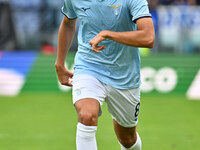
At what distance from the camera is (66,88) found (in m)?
11.7

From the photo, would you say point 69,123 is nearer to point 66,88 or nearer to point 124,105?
point 66,88

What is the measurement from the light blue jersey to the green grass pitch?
2181 mm

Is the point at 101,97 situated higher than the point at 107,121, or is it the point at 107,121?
the point at 101,97

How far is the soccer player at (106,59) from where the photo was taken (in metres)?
4.55

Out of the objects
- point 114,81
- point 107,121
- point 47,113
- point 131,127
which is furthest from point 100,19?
point 47,113

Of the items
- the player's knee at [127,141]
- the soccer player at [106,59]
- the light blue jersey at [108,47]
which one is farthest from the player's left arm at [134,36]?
the player's knee at [127,141]

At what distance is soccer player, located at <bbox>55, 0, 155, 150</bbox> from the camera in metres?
4.55

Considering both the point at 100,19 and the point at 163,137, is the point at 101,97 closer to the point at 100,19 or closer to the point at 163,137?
the point at 100,19

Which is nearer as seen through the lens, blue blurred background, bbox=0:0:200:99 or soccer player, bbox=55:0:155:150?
soccer player, bbox=55:0:155:150

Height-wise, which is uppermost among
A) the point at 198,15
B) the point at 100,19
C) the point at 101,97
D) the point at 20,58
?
the point at 100,19

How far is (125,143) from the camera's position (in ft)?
18.1

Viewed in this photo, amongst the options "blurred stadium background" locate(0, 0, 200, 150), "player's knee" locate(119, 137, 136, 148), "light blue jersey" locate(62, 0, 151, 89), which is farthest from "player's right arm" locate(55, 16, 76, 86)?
"blurred stadium background" locate(0, 0, 200, 150)

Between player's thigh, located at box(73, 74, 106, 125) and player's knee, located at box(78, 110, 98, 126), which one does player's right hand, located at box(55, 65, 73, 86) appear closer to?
player's thigh, located at box(73, 74, 106, 125)

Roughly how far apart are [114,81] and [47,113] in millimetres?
4897
